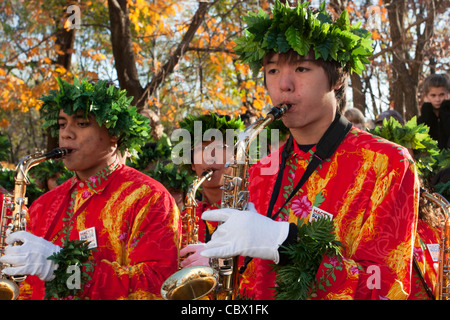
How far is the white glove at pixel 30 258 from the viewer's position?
3176 millimetres

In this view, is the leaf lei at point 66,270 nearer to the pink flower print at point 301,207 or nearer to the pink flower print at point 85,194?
the pink flower print at point 85,194

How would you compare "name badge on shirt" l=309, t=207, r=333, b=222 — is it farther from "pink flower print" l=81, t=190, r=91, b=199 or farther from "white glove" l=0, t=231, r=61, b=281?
"pink flower print" l=81, t=190, r=91, b=199

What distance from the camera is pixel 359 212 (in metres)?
2.46

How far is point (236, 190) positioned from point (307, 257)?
53 centimetres

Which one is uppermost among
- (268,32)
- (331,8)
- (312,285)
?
(331,8)

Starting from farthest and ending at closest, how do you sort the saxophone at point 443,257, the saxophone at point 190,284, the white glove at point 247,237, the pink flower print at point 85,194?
the pink flower print at point 85,194 → the saxophone at point 443,257 → the saxophone at point 190,284 → the white glove at point 247,237

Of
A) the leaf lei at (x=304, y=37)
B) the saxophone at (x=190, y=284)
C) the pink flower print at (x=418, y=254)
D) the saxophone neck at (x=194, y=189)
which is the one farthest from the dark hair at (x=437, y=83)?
the saxophone at (x=190, y=284)

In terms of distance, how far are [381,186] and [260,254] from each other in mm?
606

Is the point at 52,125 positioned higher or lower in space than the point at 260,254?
higher

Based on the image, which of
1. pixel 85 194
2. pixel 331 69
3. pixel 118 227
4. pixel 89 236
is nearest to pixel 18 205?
pixel 85 194

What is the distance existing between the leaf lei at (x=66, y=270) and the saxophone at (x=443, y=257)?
195cm
